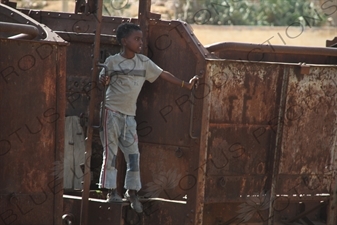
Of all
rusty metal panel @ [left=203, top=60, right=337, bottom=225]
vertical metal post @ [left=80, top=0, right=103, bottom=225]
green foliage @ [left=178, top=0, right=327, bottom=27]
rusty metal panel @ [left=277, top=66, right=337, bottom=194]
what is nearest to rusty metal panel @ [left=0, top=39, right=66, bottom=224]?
vertical metal post @ [left=80, top=0, right=103, bottom=225]

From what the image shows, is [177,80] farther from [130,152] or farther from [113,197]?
[113,197]

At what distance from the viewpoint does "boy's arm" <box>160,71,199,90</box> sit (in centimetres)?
554

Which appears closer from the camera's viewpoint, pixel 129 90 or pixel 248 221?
pixel 129 90

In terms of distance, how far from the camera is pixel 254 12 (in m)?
16.8

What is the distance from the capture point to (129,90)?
18.2ft

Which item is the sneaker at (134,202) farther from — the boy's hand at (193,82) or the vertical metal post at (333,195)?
the vertical metal post at (333,195)

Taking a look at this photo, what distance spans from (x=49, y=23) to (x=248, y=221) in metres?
2.51

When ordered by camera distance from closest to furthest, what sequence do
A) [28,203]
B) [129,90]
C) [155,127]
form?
1. [28,203]
2. [129,90]
3. [155,127]

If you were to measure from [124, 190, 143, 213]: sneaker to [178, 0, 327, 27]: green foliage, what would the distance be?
35.3 ft

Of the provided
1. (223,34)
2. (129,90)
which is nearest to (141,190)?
(129,90)

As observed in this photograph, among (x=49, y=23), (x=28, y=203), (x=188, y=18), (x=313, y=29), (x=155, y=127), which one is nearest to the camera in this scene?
(x=28, y=203)

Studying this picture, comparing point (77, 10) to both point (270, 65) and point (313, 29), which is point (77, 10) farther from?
point (313, 29)

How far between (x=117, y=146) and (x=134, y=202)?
469 millimetres

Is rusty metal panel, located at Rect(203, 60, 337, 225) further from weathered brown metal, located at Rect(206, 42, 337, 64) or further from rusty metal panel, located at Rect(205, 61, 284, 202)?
weathered brown metal, located at Rect(206, 42, 337, 64)
